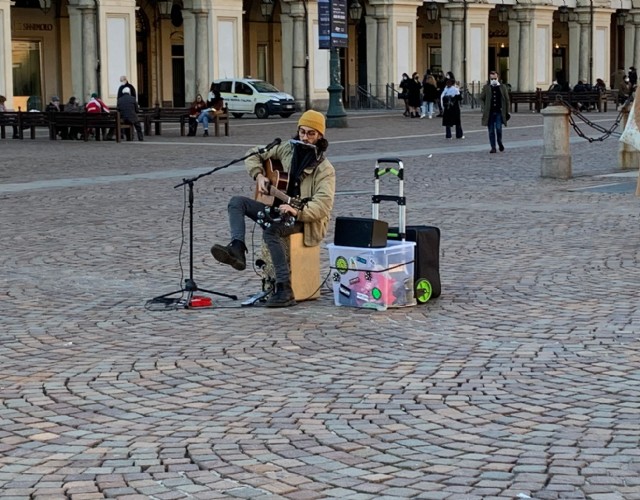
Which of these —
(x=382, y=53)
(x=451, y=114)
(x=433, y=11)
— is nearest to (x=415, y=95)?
(x=382, y=53)

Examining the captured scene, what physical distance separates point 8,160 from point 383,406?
20254 mm

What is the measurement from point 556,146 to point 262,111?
1092 inches

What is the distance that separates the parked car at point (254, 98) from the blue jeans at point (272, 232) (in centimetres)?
3737

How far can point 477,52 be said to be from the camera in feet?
191

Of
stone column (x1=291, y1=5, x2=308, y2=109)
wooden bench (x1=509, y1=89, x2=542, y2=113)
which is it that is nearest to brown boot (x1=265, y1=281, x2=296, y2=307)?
wooden bench (x1=509, y1=89, x2=542, y2=113)

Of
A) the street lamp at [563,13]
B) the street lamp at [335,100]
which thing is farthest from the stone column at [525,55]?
the street lamp at [335,100]

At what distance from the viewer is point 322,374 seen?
7.35 m

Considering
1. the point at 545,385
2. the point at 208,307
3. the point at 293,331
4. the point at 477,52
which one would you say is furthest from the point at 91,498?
the point at 477,52

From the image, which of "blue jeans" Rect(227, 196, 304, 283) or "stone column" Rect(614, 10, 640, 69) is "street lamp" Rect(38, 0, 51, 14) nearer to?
"stone column" Rect(614, 10, 640, 69)

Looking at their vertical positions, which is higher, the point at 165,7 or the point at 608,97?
the point at 165,7

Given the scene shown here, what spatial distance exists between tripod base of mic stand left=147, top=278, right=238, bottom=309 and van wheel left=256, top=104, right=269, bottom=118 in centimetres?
3764

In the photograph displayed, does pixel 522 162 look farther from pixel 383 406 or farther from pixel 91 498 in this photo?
pixel 91 498

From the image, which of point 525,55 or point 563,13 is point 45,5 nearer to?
point 525,55

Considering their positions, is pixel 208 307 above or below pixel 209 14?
below
